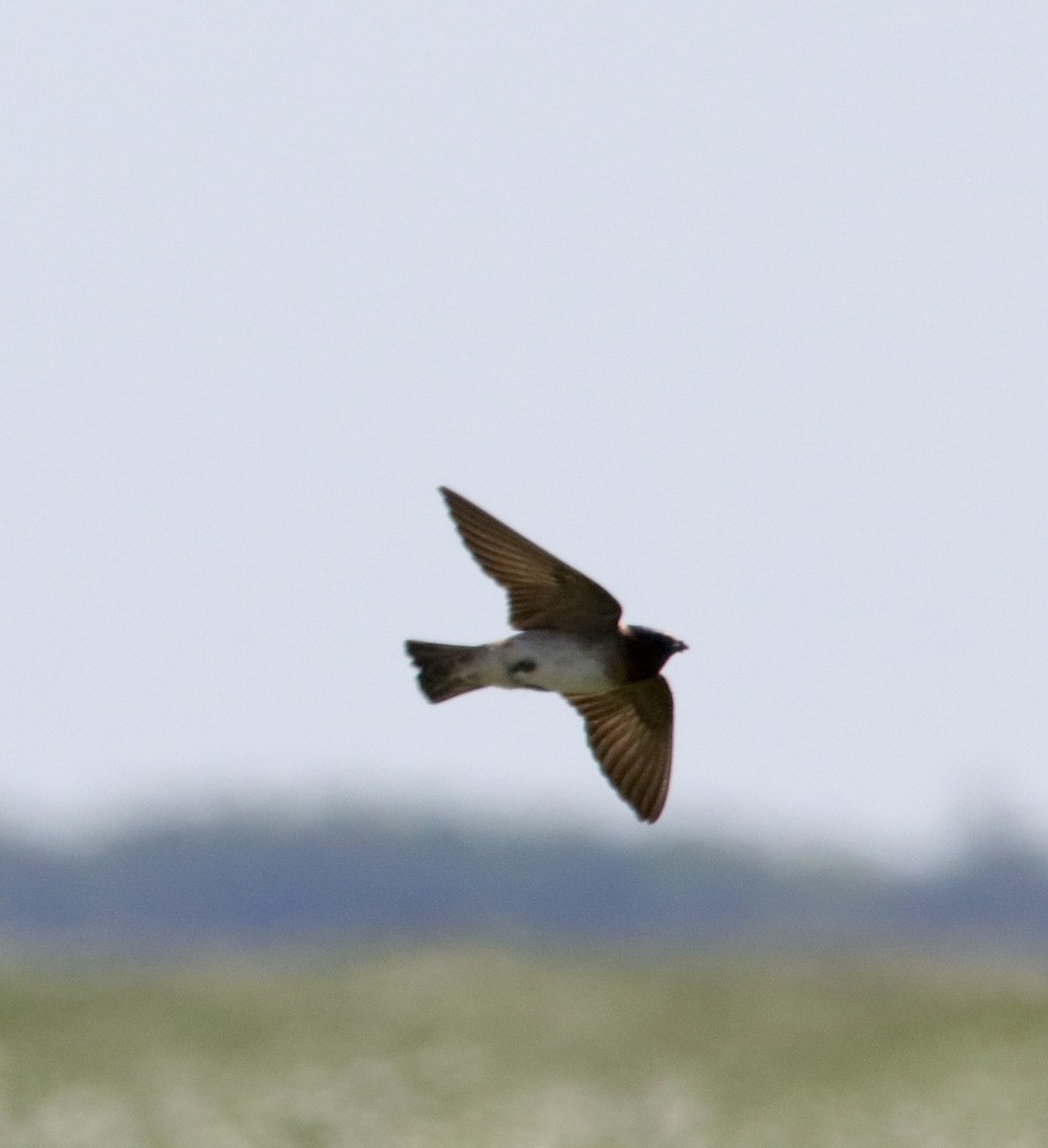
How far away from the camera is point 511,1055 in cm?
2280

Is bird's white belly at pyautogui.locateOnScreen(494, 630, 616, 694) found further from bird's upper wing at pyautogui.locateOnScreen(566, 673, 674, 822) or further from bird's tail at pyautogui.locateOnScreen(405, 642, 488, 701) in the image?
bird's upper wing at pyautogui.locateOnScreen(566, 673, 674, 822)

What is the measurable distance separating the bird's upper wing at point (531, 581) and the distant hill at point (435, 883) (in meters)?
101

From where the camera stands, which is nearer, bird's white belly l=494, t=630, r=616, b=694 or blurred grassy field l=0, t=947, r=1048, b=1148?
bird's white belly l=494, t=630, r=616, b=694

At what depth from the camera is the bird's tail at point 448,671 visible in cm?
1028

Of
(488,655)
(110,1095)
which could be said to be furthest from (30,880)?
(488,655)

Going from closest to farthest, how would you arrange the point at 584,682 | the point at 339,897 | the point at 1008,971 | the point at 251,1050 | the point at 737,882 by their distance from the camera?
the point at 584,682 < the point at 251,1050 < the point at 1008,971 < the point at 737,882 < the point at 339,897

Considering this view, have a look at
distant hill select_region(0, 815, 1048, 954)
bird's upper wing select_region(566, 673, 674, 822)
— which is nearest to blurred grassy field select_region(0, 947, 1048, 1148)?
bird's upper wing select_region(566, 673, 674, 822)

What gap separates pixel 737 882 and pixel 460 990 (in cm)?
9604

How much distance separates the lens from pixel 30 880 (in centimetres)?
13112

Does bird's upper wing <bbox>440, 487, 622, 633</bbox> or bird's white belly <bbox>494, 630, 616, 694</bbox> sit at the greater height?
bird's upper wing <bbox>440, 487, 622, 633</bbox>

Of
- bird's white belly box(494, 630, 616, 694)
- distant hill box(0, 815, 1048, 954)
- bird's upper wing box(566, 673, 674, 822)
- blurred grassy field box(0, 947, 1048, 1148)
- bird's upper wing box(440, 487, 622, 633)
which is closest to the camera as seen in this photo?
bird's white belly box(494, 630, 616, 694)

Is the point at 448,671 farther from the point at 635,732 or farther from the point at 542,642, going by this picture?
the point at 635,732

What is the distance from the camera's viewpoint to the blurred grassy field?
19703 millimetres

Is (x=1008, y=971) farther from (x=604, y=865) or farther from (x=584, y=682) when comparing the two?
(x=604, y=865)
